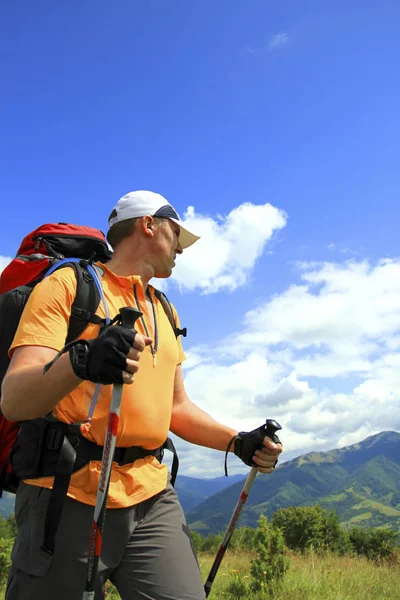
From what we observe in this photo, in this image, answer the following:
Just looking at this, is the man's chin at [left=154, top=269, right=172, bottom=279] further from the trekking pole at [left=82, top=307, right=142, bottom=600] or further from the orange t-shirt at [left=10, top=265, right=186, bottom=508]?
the trekking pole at [left=82, top=307, right=142, bottom=600]

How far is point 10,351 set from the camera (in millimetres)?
2594

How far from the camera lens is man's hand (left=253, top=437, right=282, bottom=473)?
334 cm

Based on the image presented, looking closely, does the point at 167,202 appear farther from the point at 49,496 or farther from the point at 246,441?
the point at 49,496

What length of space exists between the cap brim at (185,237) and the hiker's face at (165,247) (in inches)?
1.8

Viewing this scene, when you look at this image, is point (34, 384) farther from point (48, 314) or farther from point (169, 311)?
point (169, 311)

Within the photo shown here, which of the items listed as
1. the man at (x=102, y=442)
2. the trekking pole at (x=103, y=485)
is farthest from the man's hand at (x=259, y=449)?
the trekking pole at (x=103, y=485)

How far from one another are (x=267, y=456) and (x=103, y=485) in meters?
1.40

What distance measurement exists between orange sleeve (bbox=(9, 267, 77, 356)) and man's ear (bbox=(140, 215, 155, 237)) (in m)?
0.77

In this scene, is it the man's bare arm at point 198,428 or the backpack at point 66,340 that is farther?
the man's bare arm at point 198,428

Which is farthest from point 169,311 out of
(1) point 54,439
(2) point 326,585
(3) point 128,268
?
(2) point 326,585

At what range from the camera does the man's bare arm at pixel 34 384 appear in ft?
7.30

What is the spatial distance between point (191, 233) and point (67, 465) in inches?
69.6

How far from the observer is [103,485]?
2.29m

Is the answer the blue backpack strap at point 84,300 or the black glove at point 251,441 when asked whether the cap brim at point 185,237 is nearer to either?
the blue backpack strap at point 84,300
